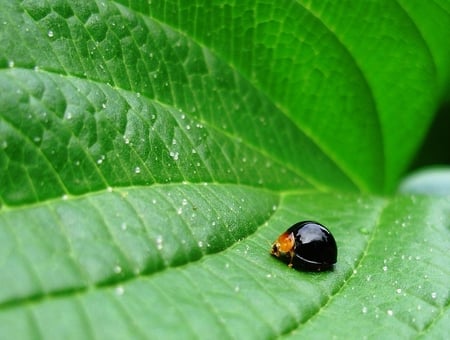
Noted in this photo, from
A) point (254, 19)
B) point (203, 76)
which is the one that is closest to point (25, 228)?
point (203, 76)

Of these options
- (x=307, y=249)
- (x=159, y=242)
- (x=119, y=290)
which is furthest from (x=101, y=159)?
(x=307, y=249)

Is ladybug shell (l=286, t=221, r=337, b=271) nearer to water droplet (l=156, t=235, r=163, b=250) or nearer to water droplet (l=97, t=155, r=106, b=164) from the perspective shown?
water droplet (l=156, t=235, r=163, b=250)

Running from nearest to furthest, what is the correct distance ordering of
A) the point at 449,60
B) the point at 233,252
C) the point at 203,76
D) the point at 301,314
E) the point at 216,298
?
the point at 216,298, the point at 301,314, the point at 233,252, the point at 203,76, the point at 449,60

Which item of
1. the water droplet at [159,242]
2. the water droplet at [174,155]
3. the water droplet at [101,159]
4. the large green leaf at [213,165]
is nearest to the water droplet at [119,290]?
the large green leaf at [213,165]

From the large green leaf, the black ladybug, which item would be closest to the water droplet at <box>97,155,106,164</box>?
the large green leaf

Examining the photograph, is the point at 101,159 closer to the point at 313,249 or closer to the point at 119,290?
the point at 119,290

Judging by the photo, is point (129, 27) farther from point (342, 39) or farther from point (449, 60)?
point (449, 60)
